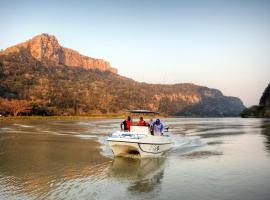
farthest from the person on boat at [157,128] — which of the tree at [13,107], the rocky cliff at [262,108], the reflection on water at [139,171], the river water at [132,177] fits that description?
the rocky cliff at [262,108]

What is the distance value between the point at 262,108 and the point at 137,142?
16627 cm

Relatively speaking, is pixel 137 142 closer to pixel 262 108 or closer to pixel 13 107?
pixel 13 107

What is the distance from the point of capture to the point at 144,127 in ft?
65.3

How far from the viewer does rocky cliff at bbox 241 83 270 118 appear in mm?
160625

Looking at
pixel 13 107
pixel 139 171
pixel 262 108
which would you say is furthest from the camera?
pixel 262 108

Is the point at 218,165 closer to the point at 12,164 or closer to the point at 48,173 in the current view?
the point at 48,173

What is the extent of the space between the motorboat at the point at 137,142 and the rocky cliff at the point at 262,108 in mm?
Answer: 147489

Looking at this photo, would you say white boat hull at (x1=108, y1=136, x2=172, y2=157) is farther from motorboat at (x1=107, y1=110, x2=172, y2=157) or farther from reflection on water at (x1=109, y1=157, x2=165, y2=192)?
reflection on water at (x1=109, y1=157, x2=165, y2=192)

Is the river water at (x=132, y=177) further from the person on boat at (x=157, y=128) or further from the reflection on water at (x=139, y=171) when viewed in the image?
the person on boat at (x=157, y=128)

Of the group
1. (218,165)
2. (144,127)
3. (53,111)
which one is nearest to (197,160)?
(218,165)

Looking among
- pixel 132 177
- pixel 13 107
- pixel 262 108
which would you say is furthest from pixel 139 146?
pixel 262 108

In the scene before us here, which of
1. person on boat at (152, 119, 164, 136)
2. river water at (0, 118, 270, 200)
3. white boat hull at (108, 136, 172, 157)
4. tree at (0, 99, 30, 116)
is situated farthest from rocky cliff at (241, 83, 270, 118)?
river water at (0, 118, 270, 200)

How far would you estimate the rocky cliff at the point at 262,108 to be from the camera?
160625 mm

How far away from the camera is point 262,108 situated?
169000mm
